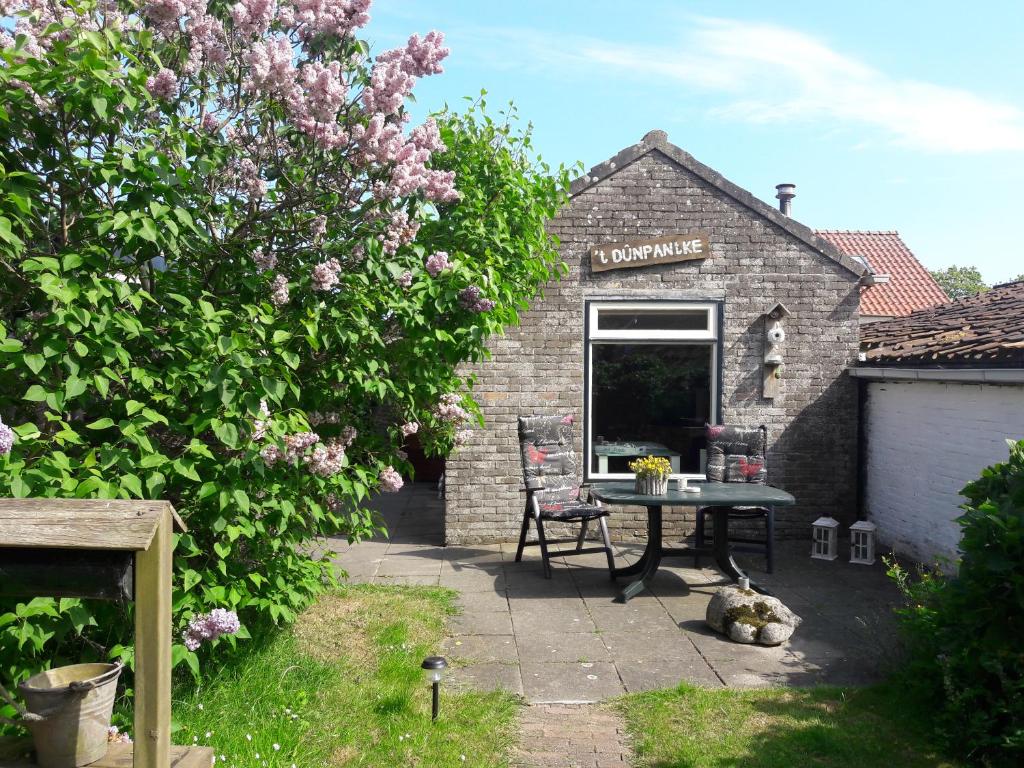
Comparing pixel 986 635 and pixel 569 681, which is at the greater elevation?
pixel 986 635

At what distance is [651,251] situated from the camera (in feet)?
26.6

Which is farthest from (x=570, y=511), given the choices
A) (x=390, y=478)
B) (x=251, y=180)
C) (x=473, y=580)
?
(x=251, y=180)

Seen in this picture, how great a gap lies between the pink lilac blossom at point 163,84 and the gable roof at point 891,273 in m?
16.0

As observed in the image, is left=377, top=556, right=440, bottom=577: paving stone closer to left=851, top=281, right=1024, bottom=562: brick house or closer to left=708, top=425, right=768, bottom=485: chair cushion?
left=708, top=425, right=768, bottom=485: chair cushion

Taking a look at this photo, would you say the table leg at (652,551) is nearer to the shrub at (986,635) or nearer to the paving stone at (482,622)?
the paving stone at (482,622)

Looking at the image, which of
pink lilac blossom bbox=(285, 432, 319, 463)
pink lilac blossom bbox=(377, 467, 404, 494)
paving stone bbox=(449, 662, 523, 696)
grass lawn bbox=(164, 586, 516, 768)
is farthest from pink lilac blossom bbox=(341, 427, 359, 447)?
paving stone bbox=(449, 662, 523, 696)

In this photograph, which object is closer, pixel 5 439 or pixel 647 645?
pixel 5 439

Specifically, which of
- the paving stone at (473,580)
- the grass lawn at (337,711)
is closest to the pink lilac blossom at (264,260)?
the grass lawn at (337,711)

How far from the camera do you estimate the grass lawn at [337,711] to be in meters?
3.57

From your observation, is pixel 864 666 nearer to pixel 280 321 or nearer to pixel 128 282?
pixel 280 321

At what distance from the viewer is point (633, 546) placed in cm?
800

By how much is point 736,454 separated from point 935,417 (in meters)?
1.73

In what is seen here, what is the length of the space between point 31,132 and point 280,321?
129 centimetres

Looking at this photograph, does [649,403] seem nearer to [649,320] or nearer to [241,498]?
[649,320]
